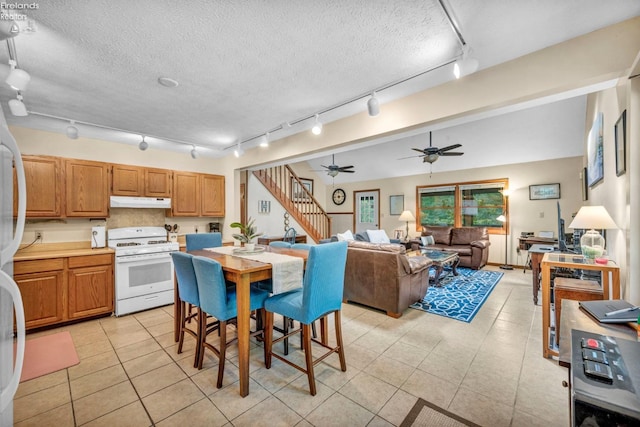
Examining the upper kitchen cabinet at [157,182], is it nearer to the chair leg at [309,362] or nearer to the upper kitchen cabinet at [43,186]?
the upper kitchen cabinet at [43,186]

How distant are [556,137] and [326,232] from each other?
548cm

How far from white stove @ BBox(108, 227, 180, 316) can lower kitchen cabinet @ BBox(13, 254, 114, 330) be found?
0.17 metres

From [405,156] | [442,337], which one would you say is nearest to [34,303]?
[442,337]

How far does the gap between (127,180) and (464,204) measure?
739cm

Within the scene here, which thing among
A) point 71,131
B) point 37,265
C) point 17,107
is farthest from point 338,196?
point 17,107

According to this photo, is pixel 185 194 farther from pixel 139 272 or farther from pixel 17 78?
pixel 17 78

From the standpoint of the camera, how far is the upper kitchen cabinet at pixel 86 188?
3.50 m

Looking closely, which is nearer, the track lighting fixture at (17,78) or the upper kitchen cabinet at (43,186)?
the track lighting fixture at (17,78)

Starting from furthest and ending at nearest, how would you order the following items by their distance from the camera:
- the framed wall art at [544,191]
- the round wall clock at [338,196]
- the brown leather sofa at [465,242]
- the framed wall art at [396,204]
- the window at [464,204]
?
the round wall clock at [338,196]
the framed wall art at [396,204]
the window at [464,204]
the brown leather sofa at [465,242]
the framed wall art at [544,191]

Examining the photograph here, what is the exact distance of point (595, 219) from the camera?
2.18 metres

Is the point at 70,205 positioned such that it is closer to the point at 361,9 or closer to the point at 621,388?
the point at 361,9

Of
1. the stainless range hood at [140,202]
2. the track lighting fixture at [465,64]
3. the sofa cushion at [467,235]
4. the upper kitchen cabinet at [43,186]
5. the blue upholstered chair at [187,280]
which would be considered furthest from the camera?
the sofa cushion at [467,235]

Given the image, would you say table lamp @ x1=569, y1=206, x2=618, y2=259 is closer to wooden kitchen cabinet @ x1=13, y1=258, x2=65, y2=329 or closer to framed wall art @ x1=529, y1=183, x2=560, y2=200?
framed wall art @ x1=529, y1=183, x2=560, y2=200

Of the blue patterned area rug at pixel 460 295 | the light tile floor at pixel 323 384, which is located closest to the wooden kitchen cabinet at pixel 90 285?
the light tile floor at pixel 323 384
